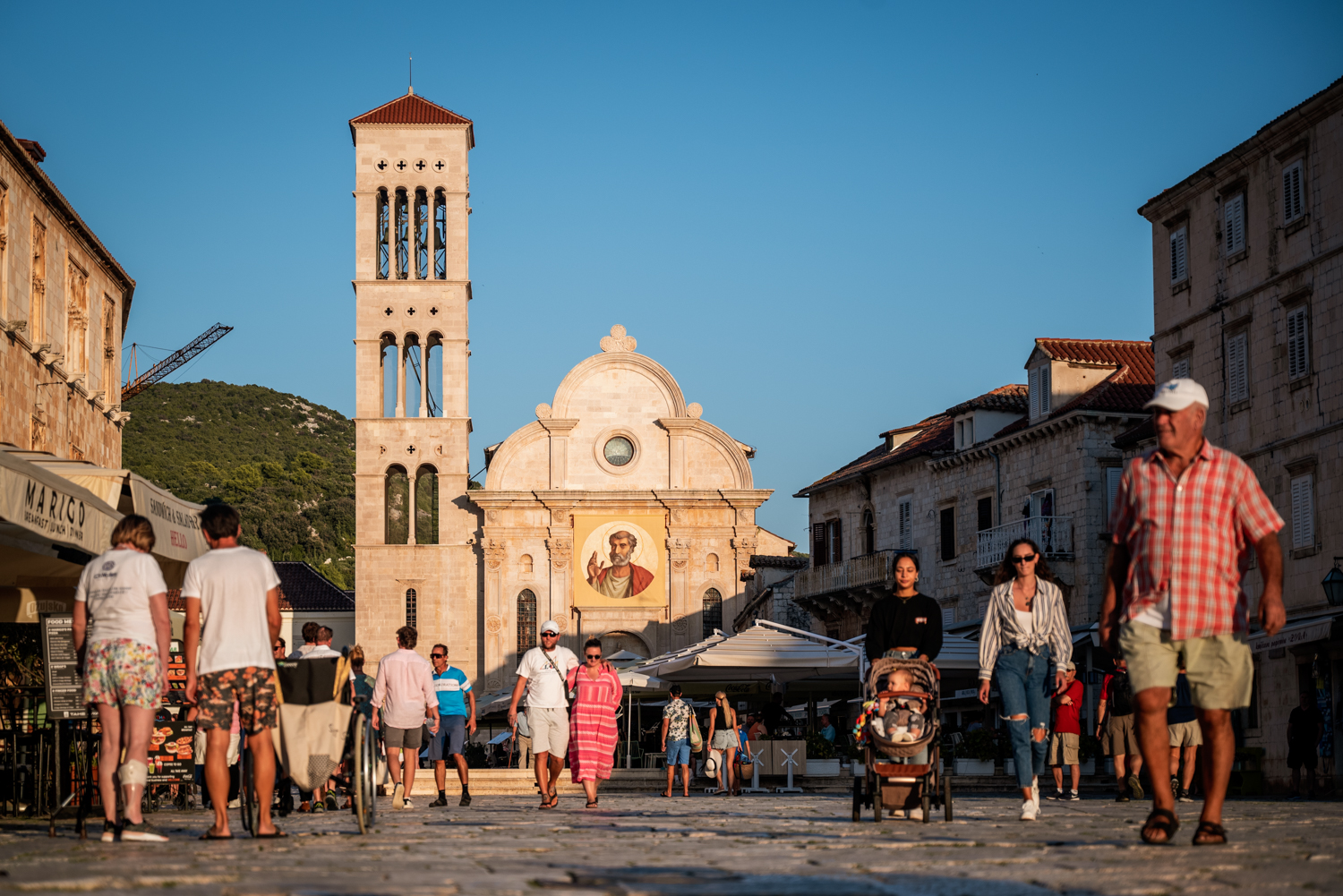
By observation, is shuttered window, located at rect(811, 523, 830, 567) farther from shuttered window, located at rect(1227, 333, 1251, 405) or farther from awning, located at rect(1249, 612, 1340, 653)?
awning, located at rect(1249, 612, 1340, 653)

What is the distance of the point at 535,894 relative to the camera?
17.2 feet

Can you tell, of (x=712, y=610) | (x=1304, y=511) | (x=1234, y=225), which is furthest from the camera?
(x=712, y=610)

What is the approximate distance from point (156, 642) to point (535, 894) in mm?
4172

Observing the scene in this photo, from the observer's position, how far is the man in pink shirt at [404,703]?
14258 millimetres

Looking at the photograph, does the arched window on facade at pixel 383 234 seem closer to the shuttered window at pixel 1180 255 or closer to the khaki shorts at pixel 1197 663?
the shuttered window at pixel 1180 255

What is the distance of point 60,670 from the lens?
1155cm

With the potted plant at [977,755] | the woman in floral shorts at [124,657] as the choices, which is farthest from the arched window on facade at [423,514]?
the woman in floral shorts at [124,657]

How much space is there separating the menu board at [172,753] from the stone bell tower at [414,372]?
38.3 m

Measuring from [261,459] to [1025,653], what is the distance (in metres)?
98.6

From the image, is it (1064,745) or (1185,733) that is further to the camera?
(1064,745)

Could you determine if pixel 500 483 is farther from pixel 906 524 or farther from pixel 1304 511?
pixel 1304 511

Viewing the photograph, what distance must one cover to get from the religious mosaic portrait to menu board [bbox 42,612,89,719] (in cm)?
4284

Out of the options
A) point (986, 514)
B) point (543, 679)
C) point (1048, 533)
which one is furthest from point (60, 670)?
point (986, 514)

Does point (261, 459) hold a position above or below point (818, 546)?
above
